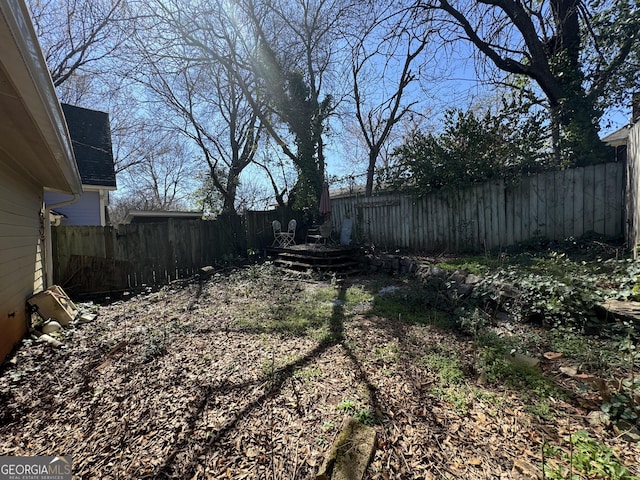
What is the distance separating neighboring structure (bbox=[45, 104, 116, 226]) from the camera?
28.8ft

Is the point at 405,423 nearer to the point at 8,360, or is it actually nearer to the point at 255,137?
the point at 8,360

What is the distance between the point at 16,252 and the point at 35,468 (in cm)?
311

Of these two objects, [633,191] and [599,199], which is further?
[599,199]

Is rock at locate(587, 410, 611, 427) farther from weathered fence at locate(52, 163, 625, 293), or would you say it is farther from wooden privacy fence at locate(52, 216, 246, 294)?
wooden privacy fence at locate(52, 216, 246, 294)

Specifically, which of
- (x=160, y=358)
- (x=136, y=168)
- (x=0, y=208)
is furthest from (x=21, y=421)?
(x=136, y=168)

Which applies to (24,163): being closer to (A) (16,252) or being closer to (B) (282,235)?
(A) (16,252)

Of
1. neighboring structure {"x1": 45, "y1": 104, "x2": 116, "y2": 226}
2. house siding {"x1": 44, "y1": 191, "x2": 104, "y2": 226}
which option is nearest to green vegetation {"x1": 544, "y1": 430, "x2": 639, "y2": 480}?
neighboring structure {"x1": 45, "y1": 104, "x2": 116, "y2": 226}

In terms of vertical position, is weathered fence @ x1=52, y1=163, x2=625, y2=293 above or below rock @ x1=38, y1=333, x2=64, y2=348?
above

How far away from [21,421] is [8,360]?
1371 mm

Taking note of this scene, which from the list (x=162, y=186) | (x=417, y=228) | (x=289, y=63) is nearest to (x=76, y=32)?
(x=289, y=63)

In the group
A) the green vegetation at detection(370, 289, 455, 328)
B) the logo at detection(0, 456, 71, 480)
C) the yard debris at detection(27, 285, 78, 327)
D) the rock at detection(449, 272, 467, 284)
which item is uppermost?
the rock at detection(449, 272, 467, 284)

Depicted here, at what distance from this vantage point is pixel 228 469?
1.60m

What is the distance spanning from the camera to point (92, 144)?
10094mm

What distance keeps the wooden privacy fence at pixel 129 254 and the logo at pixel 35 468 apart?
5148 millimetres
